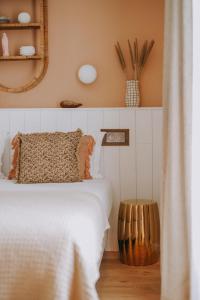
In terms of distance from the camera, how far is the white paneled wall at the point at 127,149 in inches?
142

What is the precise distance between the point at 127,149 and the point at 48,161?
29.4 inches

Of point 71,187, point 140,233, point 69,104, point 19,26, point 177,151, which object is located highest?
point 19,26

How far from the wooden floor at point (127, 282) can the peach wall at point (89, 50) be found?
53.7 inches

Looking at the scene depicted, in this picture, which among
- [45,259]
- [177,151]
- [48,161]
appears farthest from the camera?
[48,161]

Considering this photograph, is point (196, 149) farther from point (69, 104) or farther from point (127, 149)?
point (69, 104)

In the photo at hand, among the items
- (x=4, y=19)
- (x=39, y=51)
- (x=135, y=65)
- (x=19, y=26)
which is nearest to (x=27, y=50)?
(x=39, y=51)

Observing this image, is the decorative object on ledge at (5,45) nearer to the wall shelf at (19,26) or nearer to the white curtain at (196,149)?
the wall shelf at (19,26)

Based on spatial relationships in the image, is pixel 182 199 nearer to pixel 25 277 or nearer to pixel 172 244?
pixel 172 244

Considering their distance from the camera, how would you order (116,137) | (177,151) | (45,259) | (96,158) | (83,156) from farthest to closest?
(116,137)
(96,158)
(83,156)
(177,151)
(45,259)

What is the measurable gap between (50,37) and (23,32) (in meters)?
0.24

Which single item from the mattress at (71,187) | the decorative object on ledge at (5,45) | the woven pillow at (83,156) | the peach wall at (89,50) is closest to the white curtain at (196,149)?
the mattress at (71,187)

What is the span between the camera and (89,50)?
3.83 meters

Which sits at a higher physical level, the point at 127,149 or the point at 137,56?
the point at 137,56

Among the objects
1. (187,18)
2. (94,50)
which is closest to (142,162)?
(94,50)
